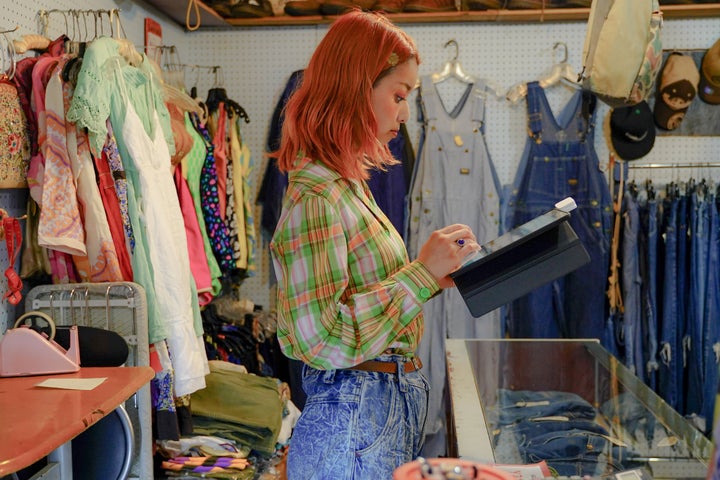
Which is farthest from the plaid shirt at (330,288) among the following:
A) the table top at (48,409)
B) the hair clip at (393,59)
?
the table top at (48,409)

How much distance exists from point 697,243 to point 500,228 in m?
1.03

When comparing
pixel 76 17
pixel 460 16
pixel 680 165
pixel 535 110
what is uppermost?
pixel 460 16

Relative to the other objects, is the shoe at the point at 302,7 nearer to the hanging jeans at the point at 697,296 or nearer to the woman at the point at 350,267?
the hanging jeans at the point at 697,296

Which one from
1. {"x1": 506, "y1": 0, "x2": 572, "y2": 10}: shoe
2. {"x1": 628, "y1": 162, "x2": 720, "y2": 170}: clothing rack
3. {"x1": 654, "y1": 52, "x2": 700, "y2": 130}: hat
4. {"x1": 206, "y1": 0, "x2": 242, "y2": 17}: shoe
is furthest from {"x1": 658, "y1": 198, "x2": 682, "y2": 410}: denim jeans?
{"x1": 206, "y1": 0, "x2": 242, "y2": 17}: shoe

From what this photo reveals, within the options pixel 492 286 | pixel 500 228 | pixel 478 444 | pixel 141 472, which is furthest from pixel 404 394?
pixel 500 228

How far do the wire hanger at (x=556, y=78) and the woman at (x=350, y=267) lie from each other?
2.70m

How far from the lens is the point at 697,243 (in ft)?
12.8

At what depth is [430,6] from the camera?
4.10 meters

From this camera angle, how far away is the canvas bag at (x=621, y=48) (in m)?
2.68

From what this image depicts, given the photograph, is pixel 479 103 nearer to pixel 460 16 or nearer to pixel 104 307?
pixel 460 16

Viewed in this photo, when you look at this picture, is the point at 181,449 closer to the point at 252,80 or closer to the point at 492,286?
the point at 492,286

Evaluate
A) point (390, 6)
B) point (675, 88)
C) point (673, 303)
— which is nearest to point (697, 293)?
point (673, 303)

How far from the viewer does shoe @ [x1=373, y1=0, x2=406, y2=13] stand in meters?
4.10

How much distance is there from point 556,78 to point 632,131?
0.51m
